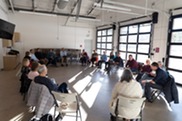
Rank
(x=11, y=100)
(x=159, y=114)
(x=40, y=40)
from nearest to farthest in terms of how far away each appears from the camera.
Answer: (x=159, y=114) < (x=11, y=100) < (x=40, y=40)

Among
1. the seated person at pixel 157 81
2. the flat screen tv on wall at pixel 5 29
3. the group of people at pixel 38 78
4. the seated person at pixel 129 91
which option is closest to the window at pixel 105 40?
the seated person at pixel 157 81

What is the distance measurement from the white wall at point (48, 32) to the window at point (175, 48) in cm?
755

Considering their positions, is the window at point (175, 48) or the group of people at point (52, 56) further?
the group of people at point (52, 56)

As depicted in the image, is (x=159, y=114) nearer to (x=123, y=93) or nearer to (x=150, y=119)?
(x=150, y=119)

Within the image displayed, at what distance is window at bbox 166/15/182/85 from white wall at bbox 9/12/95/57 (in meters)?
7.55

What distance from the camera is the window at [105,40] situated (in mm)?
10328

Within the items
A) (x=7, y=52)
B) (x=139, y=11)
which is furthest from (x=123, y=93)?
(x=7, y=52)

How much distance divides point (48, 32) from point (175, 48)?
883 cm

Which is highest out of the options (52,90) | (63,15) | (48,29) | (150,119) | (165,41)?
(63,15)

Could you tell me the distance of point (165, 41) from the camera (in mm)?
5879

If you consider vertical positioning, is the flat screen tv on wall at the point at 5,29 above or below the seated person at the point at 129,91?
above

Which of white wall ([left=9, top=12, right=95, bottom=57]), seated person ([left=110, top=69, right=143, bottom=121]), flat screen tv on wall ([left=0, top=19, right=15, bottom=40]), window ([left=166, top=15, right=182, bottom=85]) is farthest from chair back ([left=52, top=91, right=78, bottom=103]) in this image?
white wall ([left=9, top=12, right=95, bottom=57])

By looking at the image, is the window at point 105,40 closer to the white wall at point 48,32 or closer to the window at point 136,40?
the white wall at point 48,32

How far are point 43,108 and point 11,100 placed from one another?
71.0 inches
